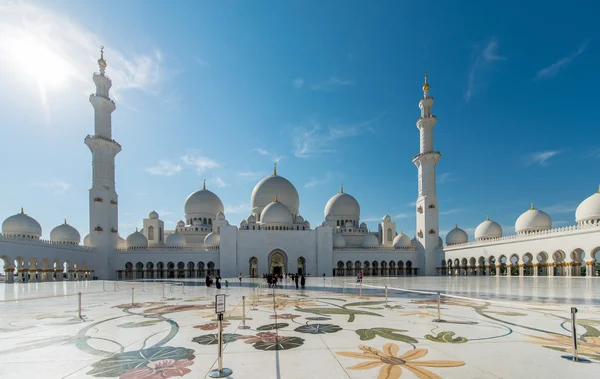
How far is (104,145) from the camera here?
38500mm

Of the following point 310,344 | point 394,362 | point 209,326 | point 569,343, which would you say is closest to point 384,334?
point 310,344

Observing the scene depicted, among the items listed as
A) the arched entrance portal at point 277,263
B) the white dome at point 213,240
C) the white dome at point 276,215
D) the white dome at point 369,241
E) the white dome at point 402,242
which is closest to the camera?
the white dome at point 276,215

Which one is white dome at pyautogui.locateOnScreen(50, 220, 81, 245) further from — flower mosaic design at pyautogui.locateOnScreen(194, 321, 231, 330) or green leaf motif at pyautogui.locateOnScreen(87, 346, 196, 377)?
green leaf motif at pyautogui.locateOnScreen(87, 346, 196, 377)

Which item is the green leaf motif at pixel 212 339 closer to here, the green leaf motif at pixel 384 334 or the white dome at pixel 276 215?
the green leaf motif at pixel 384 334

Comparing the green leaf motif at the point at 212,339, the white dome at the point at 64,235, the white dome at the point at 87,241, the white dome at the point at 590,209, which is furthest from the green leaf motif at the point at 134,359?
the white dome at the point at 64,235

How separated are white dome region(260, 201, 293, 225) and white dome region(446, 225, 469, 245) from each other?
19700 mm

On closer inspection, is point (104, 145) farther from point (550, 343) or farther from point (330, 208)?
point (550, 343)

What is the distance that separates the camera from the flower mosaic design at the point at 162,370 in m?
3.82

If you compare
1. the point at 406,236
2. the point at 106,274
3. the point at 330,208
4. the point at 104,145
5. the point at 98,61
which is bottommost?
the point at 106,274

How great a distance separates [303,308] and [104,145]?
121ft

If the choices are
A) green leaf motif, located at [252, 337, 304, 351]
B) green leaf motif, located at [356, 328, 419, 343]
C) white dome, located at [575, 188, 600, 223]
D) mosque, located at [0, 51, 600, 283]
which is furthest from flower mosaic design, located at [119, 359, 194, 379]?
white dome, located at [575, 188, 600, 223]

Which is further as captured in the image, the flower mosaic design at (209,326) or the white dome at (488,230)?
the white dome at (488,230)

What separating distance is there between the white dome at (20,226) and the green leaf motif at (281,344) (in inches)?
1484

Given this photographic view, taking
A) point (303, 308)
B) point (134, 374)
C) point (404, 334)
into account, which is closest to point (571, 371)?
point (404, 334)
